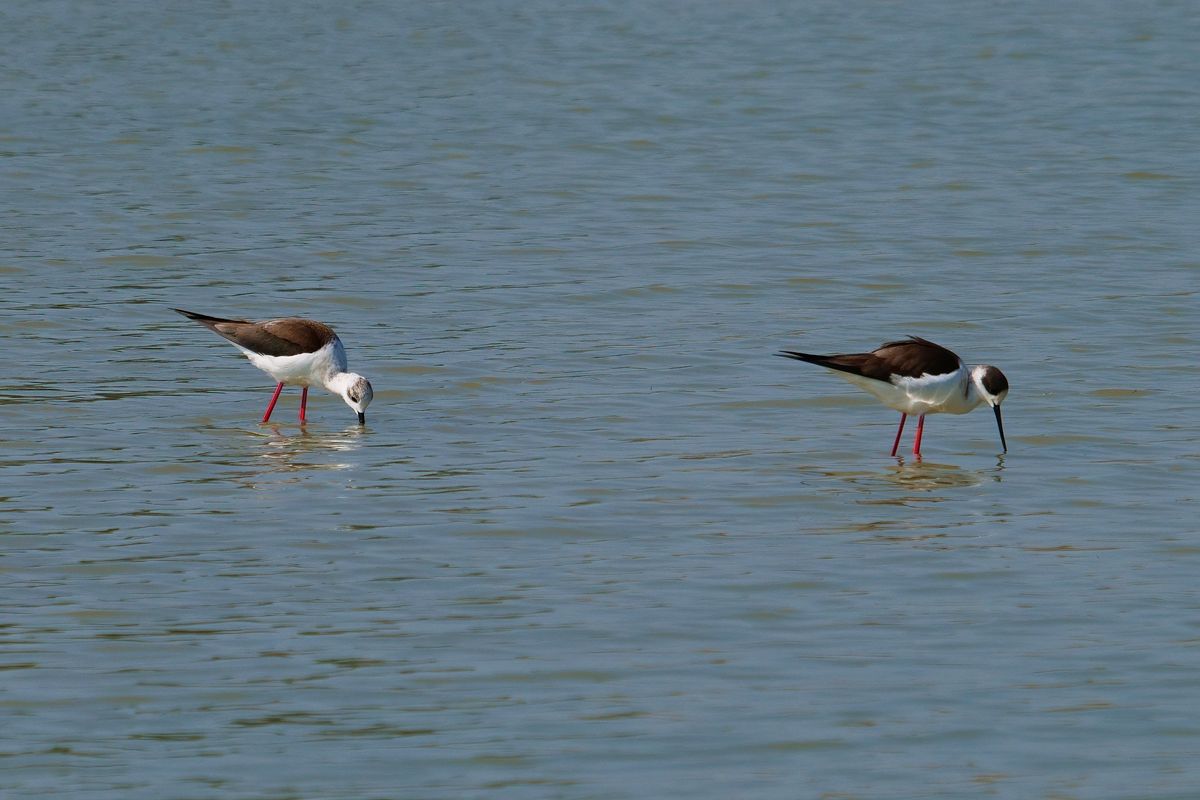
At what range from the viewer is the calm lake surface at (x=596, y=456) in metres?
8.47

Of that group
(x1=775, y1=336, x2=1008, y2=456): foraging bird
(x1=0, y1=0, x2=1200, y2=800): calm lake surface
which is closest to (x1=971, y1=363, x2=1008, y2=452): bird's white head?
(x1=775, y1=336, x2=1008, y2=456): foraging bird

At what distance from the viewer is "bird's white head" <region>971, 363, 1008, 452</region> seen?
1406 centimetres

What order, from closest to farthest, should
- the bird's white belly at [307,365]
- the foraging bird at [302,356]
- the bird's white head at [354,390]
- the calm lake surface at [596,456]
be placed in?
the calm lake surface at [596,456] → the bird's white head at [354,390] → the foraging bird at [302,356] → the bird's white belly at [307,365]

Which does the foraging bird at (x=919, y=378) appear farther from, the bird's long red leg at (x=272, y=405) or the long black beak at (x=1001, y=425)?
the bird's long red leg at (x=272, y=405)

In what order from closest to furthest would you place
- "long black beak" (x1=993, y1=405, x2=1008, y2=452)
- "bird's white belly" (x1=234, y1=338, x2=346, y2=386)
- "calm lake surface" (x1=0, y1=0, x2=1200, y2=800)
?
1. "calm lake surface" (x1=0, y1=0, x2=1200, y2=800)
2. "long black beak" (x1=993, y1=405, x2=1008, y2=452)
3. "bird's white belly" (x1=234, y1=338, x2=346, y2=386)

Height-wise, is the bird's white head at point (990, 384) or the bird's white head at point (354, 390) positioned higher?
the bird's white head at point (990, 384)

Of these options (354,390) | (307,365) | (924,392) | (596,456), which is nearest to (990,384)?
(924,392)

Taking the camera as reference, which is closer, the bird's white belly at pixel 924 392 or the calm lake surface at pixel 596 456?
the calm lake surface at pixel 596 456

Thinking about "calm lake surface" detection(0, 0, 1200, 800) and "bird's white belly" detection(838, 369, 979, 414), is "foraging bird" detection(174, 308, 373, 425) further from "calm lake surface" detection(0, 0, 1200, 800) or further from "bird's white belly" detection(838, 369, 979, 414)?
"bird's white belly" detection(838, 369, 979, 414)

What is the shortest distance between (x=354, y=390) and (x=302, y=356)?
0.55 meters

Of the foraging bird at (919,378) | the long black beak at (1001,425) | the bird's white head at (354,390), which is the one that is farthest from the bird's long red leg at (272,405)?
the long black beak at (1001,425)

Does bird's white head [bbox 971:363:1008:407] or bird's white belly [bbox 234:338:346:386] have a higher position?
bird's white head [bbox 971:363:1008:407]

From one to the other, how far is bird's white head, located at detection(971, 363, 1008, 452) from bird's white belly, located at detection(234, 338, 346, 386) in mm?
4690

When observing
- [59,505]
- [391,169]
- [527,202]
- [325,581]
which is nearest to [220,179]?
[391,169]
